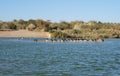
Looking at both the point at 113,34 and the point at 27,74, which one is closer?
the point at 27,74

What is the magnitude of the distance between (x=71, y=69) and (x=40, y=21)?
15263 centimetres

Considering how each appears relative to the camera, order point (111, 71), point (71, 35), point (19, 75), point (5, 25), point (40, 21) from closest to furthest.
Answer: point (19, 75) < point (111, 71) < point (71, 35) < point (5, 25) < point (40, 21)

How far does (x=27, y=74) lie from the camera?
26844 millimetres

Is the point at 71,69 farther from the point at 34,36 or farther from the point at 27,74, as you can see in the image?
the point at 34,36

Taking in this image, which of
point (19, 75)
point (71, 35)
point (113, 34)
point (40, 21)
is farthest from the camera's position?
point (40, 21)

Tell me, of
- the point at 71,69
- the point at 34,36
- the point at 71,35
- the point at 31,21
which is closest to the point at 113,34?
the point at 71,35

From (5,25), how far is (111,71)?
13029 centimetres

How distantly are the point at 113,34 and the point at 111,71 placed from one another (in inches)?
4214

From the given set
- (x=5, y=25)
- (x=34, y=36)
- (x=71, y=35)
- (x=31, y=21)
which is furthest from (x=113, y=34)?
(x=31, y=21)

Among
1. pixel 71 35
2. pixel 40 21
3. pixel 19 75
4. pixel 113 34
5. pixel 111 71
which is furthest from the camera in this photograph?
pixel 40 21

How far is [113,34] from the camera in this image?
5310 inches

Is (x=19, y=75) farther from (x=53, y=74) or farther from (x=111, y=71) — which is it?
(x=111, y=71)

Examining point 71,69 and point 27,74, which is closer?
point 27,74

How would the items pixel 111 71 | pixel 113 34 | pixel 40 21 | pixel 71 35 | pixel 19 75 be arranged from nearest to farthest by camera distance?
pixel 19 75 < pixel 111 71 < pixel 71 35 < pixel 113 34 < pixel 40 21
